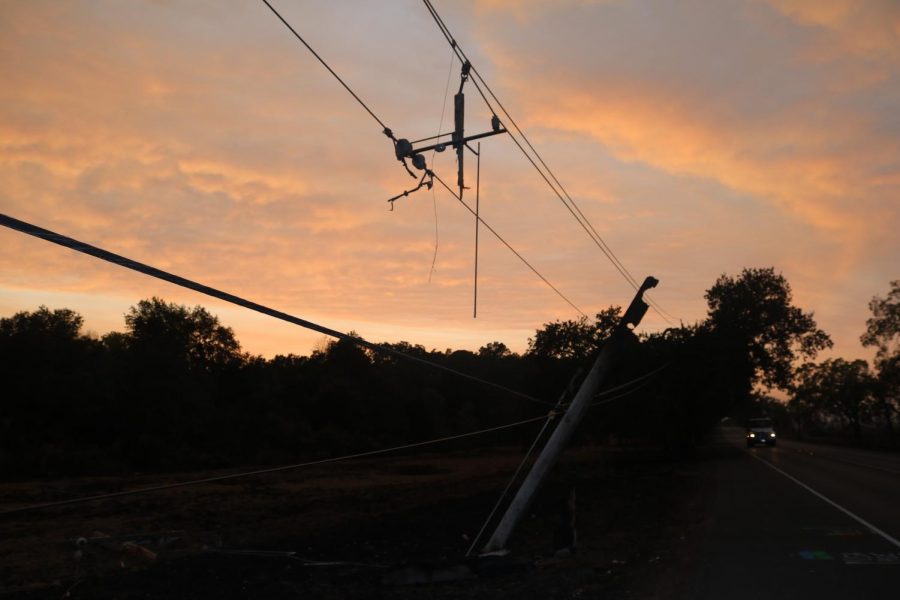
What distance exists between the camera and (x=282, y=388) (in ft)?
187

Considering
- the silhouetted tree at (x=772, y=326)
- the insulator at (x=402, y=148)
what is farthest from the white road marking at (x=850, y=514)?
the silhouetted tree at (x=772, y=326)

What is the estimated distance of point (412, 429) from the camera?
6481cm

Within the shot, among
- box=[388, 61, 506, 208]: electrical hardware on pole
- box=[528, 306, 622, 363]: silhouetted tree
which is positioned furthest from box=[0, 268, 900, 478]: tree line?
box=[388, 61, 506, 208]: electrical hardware on pole

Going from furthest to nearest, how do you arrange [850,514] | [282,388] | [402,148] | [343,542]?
[282,388], [850,514], [343,542], [402,148]

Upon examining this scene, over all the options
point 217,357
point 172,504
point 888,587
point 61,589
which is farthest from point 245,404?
point 888,587

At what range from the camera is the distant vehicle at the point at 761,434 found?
192 ft

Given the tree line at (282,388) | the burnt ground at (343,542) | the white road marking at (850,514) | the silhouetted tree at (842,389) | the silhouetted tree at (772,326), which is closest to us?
the burnt ground at (343,542)

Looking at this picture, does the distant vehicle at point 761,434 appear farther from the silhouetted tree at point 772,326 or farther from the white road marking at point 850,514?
the white road marking at point 850,514

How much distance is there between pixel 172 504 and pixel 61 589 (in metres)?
11.9

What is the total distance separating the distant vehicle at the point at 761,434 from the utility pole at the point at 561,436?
159ft

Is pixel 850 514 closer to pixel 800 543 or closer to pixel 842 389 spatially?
pixel 800 543

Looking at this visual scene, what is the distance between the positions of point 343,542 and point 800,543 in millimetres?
8848

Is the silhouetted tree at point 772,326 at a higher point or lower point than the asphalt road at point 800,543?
higher

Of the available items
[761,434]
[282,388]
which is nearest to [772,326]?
[761,434]
